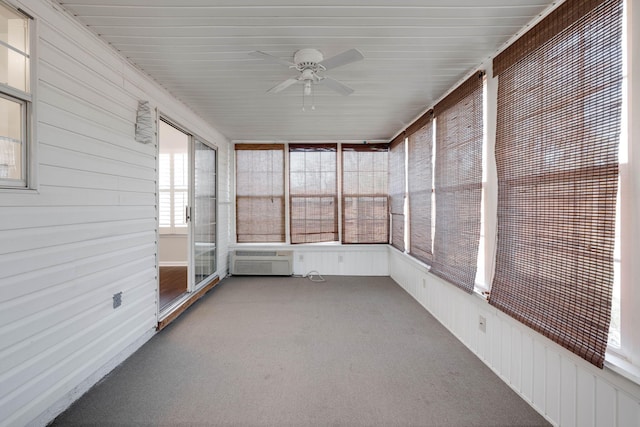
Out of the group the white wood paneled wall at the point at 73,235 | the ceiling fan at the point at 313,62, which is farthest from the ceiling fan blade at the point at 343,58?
the white wood paneled wall at the point at 73,235

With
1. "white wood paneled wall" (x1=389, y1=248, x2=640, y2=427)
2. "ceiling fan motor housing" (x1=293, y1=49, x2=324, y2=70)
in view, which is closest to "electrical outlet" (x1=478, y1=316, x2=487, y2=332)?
"white wood paneled wall" (x1=389, y1=248, x2=640, y2=427)

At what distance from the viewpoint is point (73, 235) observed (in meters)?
1.87

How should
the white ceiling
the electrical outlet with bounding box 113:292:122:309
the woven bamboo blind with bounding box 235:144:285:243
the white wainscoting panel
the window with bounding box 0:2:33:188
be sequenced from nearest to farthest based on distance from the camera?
1. the window with bounding box 0:2:33:188
2. the white ceiling
3. the electrical outlet with bounding box 113:292:122:309
4. the white wainscoting panel
5. the woven bamboo blind with bounding box 235:144:285:243

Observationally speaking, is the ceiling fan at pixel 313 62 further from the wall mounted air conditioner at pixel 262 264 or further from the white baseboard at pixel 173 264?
the white baseboard at pixel 173 264

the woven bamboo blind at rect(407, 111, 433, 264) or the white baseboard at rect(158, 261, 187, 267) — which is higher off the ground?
the woven bamboo blind at rect(407, 111, 433, 264)

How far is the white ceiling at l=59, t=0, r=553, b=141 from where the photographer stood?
176cm

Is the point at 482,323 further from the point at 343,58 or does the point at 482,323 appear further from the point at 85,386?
the point at 85,386

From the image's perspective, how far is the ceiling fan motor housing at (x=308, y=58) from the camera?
2.10 m

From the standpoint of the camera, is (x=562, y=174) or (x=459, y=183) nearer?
(x=562, y=174)

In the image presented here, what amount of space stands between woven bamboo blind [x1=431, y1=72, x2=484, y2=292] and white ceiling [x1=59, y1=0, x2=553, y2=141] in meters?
0.29

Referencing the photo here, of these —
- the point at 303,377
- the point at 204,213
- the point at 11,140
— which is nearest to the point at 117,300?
the point at 11,140

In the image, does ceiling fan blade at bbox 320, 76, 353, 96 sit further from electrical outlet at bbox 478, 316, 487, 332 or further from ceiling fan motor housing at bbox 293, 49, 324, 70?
electrical outlet at bbox 478, 316, 487, 332

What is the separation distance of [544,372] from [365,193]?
12.4ft

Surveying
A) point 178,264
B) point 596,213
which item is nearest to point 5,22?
point 596,213
